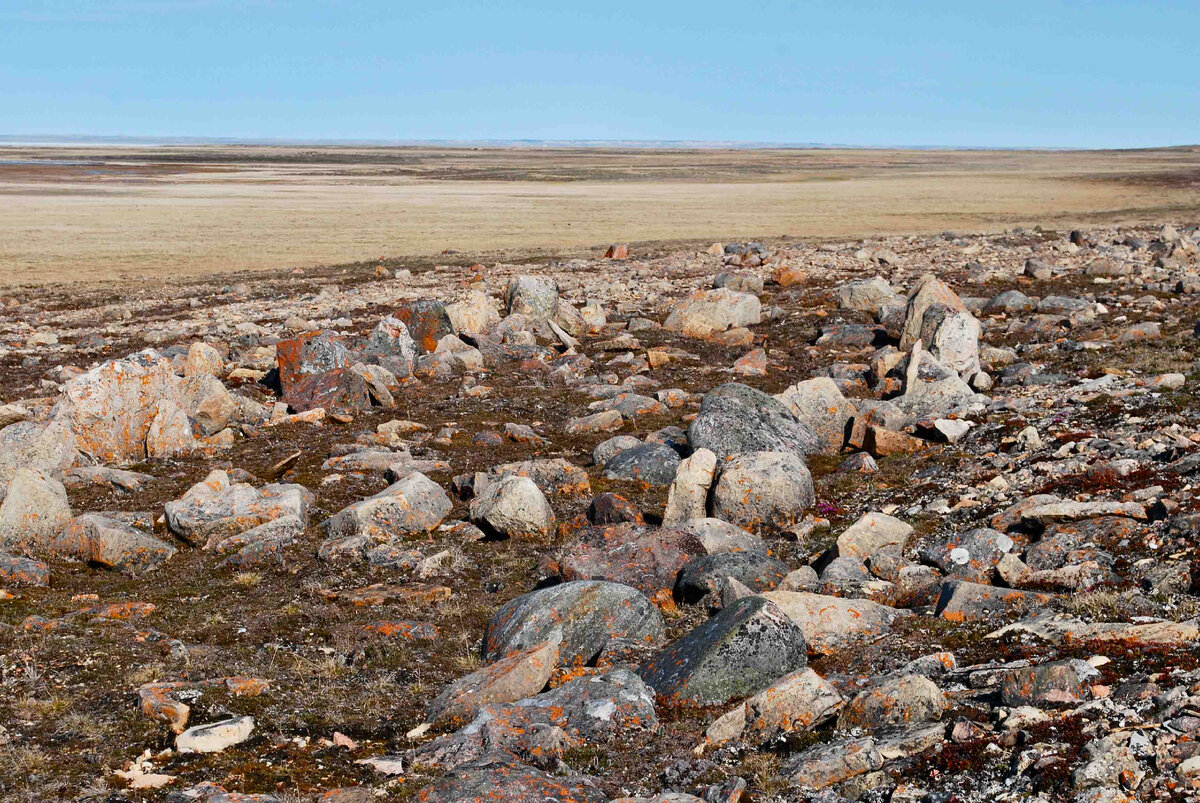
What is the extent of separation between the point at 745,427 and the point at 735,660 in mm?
7704

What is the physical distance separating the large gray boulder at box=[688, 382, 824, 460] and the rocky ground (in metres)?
0.07

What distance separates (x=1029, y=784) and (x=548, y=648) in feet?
14.4

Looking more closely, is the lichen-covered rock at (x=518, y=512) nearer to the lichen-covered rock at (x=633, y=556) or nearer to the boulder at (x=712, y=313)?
the lichen-covered rock at (x=633, y=556)

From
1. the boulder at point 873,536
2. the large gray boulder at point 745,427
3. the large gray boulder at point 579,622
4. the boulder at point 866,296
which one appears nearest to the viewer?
the large gray boulder at point 579,622

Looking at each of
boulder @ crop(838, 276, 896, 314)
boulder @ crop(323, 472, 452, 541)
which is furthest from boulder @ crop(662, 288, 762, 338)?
boulder @ crop(323, 472, 452, 541)

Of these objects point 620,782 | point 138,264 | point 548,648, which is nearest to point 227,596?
point 548,648

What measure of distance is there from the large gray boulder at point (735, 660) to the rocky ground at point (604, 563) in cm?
3

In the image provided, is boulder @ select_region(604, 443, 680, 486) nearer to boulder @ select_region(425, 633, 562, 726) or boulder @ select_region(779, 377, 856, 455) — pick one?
boulder @ select_region(779, 377, 856, 455)

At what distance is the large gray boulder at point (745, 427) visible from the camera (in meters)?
16.0

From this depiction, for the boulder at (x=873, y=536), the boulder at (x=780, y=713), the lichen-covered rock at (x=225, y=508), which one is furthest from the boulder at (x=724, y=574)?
the lichen-covered rock at (x=225, y=508)

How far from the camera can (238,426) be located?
19.0m

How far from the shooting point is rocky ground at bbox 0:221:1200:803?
7.58 metres

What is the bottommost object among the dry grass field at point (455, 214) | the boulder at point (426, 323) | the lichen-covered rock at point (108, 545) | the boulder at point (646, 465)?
the lichen-covered rock at point (108, 545)

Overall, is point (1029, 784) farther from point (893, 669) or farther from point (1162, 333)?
point (1162, 333)
